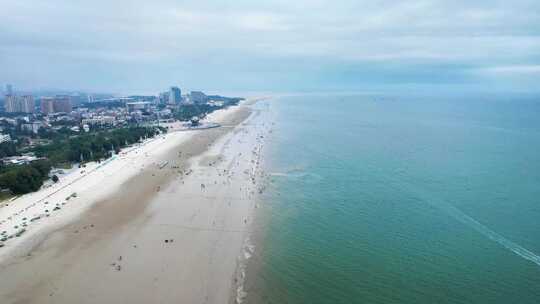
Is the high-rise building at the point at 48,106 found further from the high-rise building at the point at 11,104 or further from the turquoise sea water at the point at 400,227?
the turquoise sea water at the point at 400,227

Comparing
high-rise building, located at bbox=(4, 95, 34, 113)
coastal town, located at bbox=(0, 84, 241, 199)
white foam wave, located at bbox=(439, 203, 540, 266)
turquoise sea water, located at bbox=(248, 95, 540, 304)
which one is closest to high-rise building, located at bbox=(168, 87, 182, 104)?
coastal town, located at bbox=(0, 84, 241, 199)

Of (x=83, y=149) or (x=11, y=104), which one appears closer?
(x=83, y=149)

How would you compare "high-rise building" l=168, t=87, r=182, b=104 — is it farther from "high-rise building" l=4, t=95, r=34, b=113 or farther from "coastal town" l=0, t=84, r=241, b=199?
"high-rise building" l=4, t=95, r=34, b=113

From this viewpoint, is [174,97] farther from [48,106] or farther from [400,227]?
[400,227]

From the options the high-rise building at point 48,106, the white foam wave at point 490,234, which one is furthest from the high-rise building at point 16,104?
the white foam wave at point 490,234

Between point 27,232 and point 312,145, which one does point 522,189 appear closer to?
point 312,145

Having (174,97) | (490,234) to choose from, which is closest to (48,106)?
(174,97)
